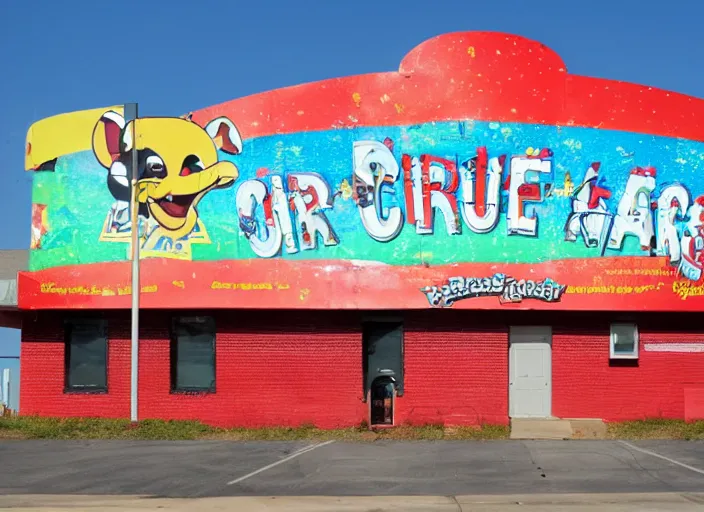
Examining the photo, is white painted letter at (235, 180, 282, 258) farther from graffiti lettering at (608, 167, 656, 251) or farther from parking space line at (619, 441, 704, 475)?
parking space line at (619, 441, 704, 475)

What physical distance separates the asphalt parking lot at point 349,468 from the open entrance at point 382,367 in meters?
3.20

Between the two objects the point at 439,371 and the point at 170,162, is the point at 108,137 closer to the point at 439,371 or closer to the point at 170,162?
the point at 170,162

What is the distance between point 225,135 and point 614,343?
38.6ft

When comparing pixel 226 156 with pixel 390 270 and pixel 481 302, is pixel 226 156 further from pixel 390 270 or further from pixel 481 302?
pixel 481 302

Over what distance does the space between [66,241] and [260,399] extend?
7.00 m

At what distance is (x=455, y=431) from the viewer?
24.8m

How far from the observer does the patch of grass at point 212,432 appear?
2402 centimetres

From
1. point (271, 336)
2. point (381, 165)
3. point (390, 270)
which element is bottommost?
point (271, 336)

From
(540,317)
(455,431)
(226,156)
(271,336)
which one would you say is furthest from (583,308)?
(226,156)

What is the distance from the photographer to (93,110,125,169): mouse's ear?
26656 mm

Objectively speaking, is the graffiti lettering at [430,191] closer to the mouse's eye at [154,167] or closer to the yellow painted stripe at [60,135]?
the mouse's eye at [154,167]

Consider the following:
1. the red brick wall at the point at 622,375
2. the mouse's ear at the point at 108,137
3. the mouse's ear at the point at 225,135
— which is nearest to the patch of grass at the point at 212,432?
the red brick wall at the point at 622,375

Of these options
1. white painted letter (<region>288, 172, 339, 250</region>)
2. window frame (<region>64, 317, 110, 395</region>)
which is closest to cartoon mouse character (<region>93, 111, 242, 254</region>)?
white painted letter (<region>288, 172, 339, 250</region>)

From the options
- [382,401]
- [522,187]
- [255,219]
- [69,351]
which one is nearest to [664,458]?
[522,187]
